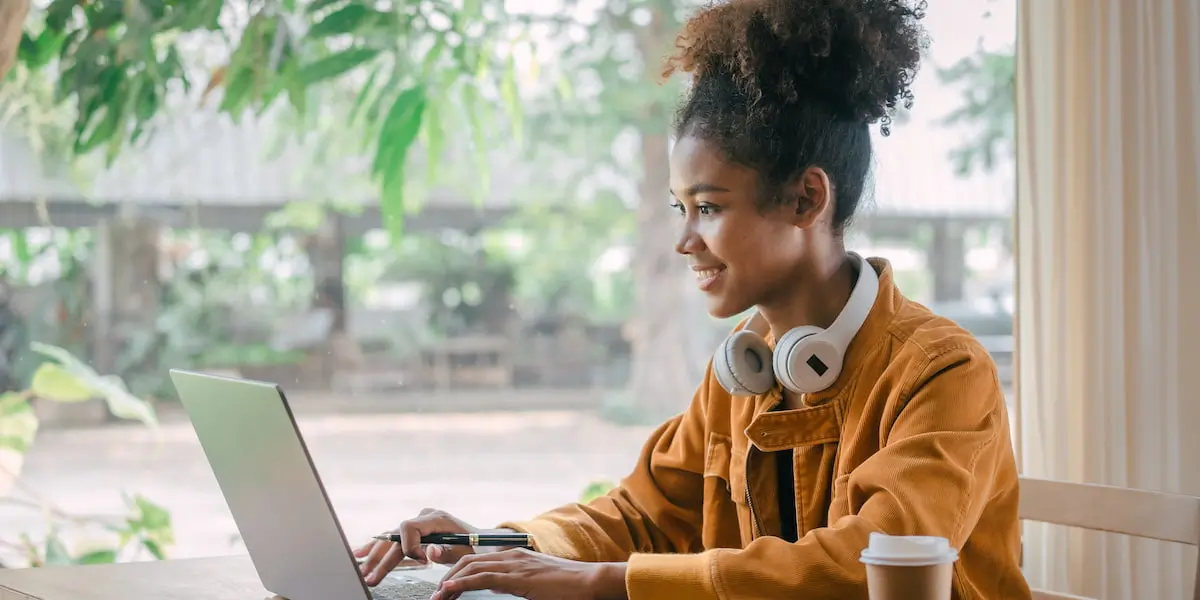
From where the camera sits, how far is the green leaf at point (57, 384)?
9.09 ft

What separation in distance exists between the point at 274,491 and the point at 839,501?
55 centimetres

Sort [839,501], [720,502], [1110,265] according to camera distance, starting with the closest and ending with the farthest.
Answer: [839,501]
[720,502]
[1110,265]

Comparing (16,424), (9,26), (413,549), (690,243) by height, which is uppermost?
(9,26)

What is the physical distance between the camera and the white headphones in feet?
4.04

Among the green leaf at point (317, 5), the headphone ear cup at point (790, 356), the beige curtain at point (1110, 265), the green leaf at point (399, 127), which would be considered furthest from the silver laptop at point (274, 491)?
the green leaf at point (317, 5)

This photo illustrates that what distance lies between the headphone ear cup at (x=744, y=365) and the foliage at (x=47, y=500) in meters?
1.96

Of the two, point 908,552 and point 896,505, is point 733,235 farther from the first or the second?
point 908,552

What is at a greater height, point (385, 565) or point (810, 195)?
point (810, 195)

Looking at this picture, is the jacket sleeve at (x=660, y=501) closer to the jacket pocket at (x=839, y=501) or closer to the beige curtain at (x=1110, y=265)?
the jacket pocket at (x=839, y=501)

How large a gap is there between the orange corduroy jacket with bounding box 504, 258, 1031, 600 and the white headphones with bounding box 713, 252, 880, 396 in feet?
Result: 0.07

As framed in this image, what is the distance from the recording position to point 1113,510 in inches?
58.3

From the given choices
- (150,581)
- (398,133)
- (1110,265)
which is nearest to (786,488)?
(150,581)

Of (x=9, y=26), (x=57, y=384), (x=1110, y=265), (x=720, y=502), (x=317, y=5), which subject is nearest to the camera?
(x=720, y=502)

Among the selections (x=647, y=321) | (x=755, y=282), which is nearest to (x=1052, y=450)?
(x=755, y=282)
